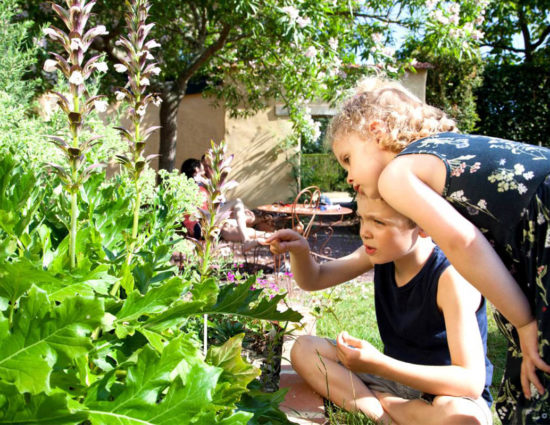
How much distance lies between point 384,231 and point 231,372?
3.06ft

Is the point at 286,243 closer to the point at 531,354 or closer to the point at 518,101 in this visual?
the point at 531,354

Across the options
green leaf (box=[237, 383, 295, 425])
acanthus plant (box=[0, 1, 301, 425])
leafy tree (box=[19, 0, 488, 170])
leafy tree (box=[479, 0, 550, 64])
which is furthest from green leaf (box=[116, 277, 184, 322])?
leafy tree (box=[479, 0, 550, 64])

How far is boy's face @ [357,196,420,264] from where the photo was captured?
1.95m

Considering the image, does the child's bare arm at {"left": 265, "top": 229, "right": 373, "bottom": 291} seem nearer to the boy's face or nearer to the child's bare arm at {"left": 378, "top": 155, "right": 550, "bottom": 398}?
the boy's face

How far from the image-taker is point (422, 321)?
2.03 meters

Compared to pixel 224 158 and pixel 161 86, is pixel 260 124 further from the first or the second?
pixel 224 158

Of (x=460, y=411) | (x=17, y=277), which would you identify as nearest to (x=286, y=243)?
(x=460, y=411)

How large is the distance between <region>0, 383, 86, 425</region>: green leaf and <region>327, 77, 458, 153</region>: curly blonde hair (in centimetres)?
146

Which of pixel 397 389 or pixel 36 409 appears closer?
pixel 36 409

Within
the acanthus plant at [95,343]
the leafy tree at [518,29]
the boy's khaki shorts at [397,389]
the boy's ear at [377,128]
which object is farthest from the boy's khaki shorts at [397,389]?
the leafy tree at [518,29]

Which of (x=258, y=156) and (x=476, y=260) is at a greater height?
(x=476, y=260)

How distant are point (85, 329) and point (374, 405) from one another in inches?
58.2

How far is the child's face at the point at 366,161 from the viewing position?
6.36ft

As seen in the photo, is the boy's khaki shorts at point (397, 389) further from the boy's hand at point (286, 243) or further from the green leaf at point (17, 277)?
the green leaf at point (17, 277)
